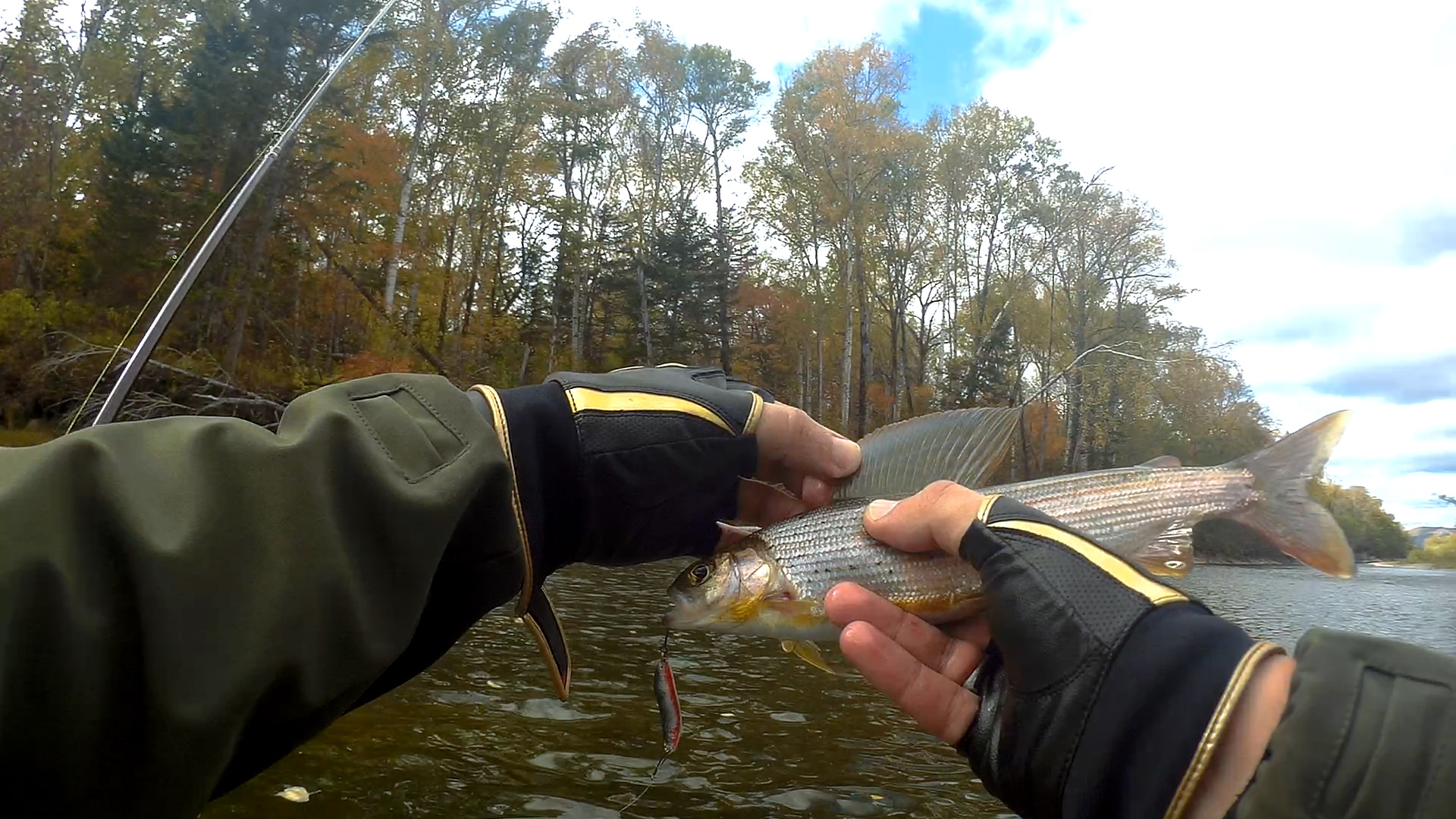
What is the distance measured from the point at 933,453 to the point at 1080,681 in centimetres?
150

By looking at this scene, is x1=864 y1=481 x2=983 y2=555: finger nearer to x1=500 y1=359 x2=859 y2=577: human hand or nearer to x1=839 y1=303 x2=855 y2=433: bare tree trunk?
x1=500 y1=359 x2=859 y2=577: human hand

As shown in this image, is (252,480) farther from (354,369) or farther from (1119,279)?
(1119,279)

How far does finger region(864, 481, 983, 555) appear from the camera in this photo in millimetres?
2537

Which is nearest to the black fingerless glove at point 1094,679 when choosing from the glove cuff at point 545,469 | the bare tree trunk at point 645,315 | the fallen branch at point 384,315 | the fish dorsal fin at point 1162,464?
the glove cuff at point 545,469

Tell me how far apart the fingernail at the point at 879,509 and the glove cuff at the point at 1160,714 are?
1.01 meters

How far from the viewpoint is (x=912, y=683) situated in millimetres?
2525

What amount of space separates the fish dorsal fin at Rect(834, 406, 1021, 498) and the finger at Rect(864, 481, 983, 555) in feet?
1.36

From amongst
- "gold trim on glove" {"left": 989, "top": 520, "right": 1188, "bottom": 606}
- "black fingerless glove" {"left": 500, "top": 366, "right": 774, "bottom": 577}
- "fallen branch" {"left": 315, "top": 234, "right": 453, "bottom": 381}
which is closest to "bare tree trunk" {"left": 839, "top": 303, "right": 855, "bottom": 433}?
"fallen branch" {"left": 315, "top": 234, "right": 453, "bottom": 381}

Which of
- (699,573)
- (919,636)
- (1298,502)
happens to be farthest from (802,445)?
(1298,502)

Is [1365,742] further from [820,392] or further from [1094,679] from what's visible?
[820,392]

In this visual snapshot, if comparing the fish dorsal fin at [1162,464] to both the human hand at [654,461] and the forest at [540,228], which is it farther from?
the forest at [540,228]

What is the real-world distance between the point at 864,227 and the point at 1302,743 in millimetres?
39049

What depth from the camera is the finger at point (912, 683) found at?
8.11 ft

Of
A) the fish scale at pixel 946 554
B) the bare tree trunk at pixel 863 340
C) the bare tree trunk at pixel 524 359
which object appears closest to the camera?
the fish scale at pixel 946 554
